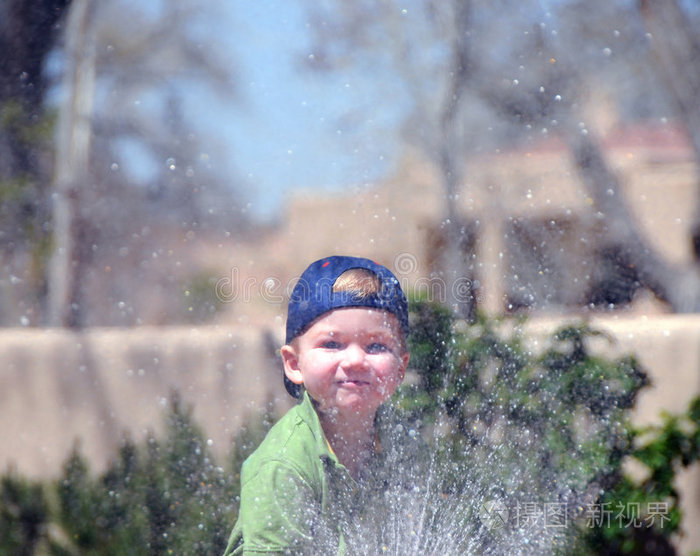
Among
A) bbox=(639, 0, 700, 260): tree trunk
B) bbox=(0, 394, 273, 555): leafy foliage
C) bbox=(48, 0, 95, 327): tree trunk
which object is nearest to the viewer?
bbox=(0, 394, 273, 555): leafy foliage

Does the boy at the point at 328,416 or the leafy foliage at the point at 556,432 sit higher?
the boy at the point at 328,416

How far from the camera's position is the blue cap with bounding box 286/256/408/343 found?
1.63m

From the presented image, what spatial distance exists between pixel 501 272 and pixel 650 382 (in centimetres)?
96

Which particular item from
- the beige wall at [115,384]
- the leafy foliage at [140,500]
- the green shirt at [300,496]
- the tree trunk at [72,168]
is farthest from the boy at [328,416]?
the tree trunk at [72,168]

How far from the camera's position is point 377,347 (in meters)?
1.64

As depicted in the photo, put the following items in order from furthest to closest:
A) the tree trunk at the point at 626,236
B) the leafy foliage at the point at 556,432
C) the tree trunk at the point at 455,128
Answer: the tree trunk at the point at 455,128, the tree trunk at the point at 626,236, the leafy foliage at the point at 556,432

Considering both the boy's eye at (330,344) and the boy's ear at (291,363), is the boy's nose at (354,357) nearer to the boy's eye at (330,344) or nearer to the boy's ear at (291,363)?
the boy's eye at (330,344)

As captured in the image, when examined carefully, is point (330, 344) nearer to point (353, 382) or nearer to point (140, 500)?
point (353, 382)

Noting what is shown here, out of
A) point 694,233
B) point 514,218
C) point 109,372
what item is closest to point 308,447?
point 109,372

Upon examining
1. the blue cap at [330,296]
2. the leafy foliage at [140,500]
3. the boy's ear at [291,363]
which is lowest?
the leafy foliage at [140,500]

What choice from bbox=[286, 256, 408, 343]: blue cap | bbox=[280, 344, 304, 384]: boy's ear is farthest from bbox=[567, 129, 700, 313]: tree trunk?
bbox=[280, 344, 304, 384]: boy's ear

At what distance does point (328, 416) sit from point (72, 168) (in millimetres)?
3228

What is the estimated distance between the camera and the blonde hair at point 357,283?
1628mm

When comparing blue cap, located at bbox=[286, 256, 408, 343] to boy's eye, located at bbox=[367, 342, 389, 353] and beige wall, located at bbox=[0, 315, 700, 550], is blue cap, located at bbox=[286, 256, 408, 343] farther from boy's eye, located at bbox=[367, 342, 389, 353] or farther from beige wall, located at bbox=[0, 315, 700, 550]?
beige wall, located at bbox=[0, 315, 700, 550]
